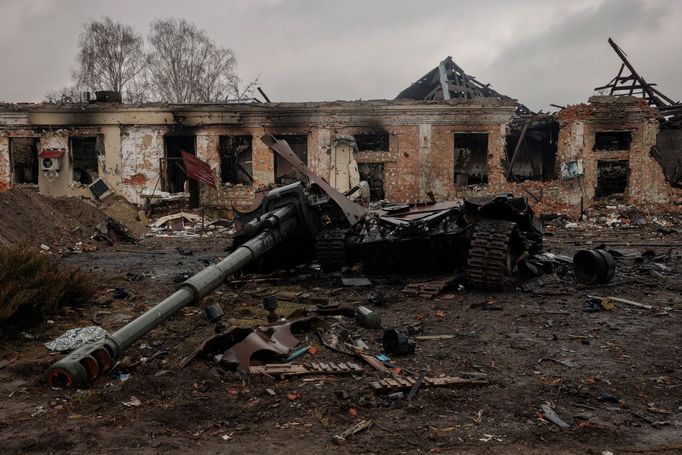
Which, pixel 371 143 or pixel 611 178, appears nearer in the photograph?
pixel 611 178

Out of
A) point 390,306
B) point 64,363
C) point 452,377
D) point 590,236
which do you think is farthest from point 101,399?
point 590,236

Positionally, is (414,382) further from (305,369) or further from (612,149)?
(612,149)

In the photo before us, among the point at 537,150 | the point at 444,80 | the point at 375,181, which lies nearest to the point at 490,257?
the point at 375,181

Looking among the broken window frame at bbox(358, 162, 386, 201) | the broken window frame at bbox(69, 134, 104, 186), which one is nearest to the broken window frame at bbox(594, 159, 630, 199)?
the broken window frame at bbox(358, 162, 386, 201)

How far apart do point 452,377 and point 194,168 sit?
19.2 metres

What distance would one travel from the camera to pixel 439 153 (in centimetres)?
2206

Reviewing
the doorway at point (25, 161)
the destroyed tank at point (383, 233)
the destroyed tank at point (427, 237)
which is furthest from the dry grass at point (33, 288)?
the doorway at point (25, 161)

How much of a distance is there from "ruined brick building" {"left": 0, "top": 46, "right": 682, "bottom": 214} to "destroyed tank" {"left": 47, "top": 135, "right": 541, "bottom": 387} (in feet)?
41.6

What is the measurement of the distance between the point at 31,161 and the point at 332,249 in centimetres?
2144

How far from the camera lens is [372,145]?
22922mm

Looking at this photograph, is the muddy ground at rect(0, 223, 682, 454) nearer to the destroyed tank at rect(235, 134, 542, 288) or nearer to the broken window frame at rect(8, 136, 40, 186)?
the destroyed tank at rect(235, 134, 542, 288)

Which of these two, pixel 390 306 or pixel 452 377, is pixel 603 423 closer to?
pixel 452 377

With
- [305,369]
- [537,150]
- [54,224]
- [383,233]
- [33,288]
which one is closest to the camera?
[305,369]

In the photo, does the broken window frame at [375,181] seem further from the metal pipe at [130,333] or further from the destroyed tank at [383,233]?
the metal pipe at [130,333]
